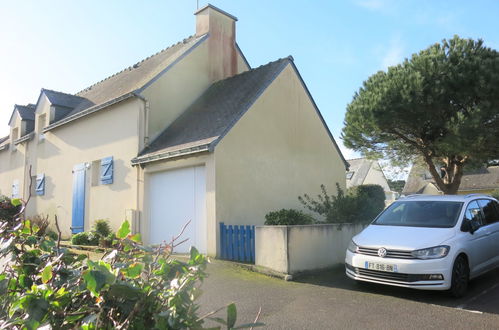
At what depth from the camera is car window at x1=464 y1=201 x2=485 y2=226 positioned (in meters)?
7.21

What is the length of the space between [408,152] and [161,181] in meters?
17.0

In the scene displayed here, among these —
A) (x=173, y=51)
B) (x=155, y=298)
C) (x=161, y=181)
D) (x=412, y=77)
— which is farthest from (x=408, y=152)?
(x=155, y=298)

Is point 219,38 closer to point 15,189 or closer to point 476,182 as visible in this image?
point 15,189

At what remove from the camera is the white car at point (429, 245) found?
6129 millimetres

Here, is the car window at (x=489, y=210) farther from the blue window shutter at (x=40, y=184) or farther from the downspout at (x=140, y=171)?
the blue window shutter at (x=40, y=184)

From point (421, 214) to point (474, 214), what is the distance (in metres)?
0.96

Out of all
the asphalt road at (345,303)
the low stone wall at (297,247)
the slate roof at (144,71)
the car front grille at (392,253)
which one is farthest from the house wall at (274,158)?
the car front grille at (392,253)

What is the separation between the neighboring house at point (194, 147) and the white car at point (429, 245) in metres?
4.47

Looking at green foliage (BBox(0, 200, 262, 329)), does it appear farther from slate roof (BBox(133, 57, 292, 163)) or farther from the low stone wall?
slate roof (BBox(133, 57, 292, 163))

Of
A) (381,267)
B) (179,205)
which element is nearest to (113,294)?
(381,267)

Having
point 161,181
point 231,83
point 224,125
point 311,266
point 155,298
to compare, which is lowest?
point 311,266

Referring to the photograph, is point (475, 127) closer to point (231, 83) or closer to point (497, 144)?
point (497, 144)

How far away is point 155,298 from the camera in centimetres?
163

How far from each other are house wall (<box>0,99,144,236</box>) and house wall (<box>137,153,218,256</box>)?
0.49m
